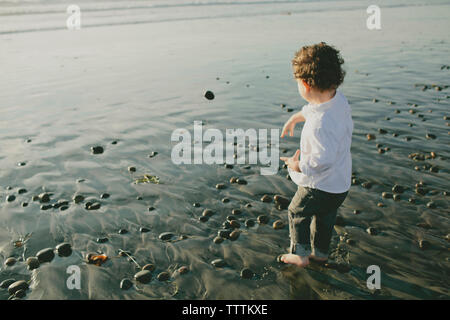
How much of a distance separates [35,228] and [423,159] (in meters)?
6.92

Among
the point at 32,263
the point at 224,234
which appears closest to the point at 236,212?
the point at 224,234

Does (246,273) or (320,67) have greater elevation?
(320,67)

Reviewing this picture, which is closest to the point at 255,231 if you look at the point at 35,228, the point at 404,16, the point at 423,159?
the point at 35,228

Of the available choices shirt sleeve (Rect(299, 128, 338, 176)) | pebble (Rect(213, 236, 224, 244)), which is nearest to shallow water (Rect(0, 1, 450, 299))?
pebble (Rect(213, 236, 224, 244))

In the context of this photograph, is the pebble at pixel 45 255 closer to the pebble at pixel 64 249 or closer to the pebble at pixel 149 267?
the pebble at pixel 64 249

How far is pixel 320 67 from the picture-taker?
12.2 ft

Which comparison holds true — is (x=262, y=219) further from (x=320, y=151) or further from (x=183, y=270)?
(x=320, y=151)

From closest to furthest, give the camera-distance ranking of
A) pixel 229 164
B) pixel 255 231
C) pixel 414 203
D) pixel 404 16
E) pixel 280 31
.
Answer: pixel 255 231 → pixel 414 203 → pixel 229 164 → pixel 280 31 → pixel 404 16

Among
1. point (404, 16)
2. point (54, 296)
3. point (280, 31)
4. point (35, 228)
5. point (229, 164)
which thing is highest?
point (404, 16)

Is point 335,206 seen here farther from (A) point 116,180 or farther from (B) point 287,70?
(B) point 287,70

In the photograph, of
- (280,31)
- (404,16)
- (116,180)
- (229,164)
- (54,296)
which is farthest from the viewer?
(404,16)

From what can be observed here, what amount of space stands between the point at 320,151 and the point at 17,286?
12.4ft

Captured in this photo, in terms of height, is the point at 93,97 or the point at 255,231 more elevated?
the point at 93,97

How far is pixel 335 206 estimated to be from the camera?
13.6ft
